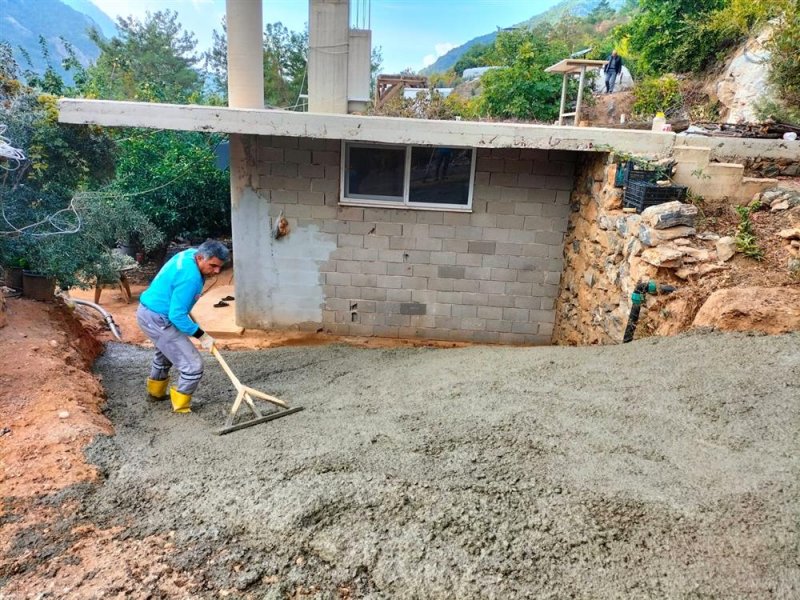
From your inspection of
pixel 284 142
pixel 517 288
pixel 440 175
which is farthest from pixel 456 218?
pixel 284 142

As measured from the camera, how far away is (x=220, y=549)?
2424 mm

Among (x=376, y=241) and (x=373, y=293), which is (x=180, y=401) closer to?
(x=373, y=293)

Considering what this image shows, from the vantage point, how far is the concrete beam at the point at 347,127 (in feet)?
20.4

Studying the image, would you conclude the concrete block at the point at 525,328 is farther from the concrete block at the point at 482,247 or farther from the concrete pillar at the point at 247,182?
the concrete pillar at the point at 247,182

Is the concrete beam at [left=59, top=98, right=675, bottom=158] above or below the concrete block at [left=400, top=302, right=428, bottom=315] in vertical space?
above

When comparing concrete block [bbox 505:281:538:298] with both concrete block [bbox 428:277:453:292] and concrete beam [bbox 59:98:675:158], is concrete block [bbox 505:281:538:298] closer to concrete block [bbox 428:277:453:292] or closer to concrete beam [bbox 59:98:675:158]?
concrete block [bbox 428:277:453:292]

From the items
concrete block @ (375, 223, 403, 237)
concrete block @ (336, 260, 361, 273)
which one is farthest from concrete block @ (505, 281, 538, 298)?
concrete block @ (336, 260, 361, 273)

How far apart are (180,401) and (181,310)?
78 centimetres

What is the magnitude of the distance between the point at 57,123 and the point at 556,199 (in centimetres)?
641

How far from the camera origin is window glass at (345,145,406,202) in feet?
23.6

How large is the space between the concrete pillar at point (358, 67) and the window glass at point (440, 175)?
191cm

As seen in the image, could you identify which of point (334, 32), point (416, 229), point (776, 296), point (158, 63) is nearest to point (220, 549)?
point (776, 296)

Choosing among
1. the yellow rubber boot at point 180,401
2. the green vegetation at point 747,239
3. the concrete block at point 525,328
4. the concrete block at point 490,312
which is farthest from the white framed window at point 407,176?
the yellow rubber boot at point 180,401

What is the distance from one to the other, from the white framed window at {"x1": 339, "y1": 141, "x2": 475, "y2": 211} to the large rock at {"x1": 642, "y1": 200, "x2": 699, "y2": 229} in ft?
8.55
